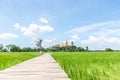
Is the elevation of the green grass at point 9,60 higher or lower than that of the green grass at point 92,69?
higher

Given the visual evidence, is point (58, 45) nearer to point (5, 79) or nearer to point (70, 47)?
point (70, 47)

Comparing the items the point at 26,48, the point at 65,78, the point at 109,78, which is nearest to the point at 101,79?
the point at 109,78

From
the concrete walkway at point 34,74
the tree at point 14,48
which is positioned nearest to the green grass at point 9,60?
the concrete walkway at point 34,74

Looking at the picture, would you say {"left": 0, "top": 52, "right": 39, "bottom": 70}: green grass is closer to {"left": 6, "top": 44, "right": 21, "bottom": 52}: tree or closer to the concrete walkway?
the concrete walkway

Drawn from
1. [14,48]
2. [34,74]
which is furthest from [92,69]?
[14,48]

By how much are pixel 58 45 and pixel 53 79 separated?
13932 centimetres

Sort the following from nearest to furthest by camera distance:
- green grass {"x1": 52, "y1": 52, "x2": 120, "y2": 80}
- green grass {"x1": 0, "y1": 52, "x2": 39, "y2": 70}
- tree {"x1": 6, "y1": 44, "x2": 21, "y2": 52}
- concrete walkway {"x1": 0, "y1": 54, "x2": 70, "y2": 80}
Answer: concrete walkway {"x1": 0, "y1": 54, "x2": 70, "y2": 80}
green grass {"x1": 52, "y1": 52, "x2": 120, "y2": 80}
green grass {"x1": 0, "y1": 52, "x2": 39, "y2": 70}
tree {"x1": 6, "y1": 44, "x2": 21, "y2": 52}

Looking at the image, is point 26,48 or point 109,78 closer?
point 109,78

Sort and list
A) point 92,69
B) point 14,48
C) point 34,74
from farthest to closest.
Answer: point 14,48, point 92,69, point 34,74

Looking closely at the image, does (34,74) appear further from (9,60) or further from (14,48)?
(14,48)

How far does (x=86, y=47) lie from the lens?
5610 inches

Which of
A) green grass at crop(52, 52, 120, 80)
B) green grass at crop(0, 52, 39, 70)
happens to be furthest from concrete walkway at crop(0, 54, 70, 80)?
green grass at crop(0, 52, 39, 70)

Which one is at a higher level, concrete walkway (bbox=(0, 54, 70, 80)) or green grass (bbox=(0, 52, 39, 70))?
green grass (bbox=(0, 52, 39, 70))

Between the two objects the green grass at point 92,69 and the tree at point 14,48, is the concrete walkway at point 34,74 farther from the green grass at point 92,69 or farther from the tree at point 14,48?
the tree at point 14,48
